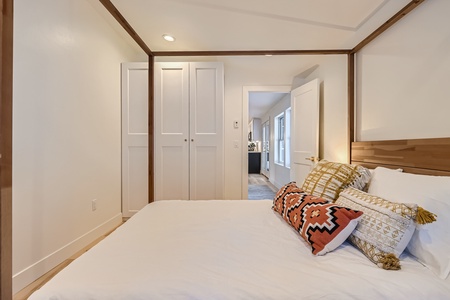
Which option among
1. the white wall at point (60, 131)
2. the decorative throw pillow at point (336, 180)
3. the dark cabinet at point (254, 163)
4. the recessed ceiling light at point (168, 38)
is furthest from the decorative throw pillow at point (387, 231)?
the dark cabinet at point (254, 163)

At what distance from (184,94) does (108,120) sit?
1.01m

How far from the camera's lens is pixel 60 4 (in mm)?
1846

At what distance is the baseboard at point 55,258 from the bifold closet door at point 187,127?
2.53 ft

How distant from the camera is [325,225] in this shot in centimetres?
101

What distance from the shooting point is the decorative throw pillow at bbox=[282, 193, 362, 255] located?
98 cm

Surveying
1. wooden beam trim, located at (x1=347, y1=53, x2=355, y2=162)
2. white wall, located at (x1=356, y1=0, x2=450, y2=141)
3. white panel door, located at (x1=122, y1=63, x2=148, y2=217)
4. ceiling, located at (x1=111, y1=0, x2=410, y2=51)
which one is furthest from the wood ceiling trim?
wooden beam trim, located at (x1=347, y1=53, x2=355, y2=162)

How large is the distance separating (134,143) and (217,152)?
1.14 metres

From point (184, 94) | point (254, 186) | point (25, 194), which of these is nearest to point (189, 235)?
point (25, 194)

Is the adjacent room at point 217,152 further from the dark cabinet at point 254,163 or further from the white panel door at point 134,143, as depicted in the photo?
the dark cabinet at point 254,163

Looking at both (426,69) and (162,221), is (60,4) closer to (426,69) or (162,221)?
(162,221)

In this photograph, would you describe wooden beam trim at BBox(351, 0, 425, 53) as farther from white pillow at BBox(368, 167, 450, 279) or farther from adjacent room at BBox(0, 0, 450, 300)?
white pillow at BBox(368, 167, 450, 279)

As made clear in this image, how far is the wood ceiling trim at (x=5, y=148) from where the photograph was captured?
0.89 metres

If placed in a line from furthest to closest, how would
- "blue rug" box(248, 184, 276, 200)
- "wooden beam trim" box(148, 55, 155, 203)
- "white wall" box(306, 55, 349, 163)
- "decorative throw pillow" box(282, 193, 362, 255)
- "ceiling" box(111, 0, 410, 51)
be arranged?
"blue rug" box(248, 184, 276, 200) < "white wall" box(306, 55, 349, 163) < "wooden beam trim" box(148, 55, 155, 203) < "ceiling" box(111, 0, 410, 51) < "decorative throw pillow" box(282, 193, 362, 255)

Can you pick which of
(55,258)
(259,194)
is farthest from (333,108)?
(55,258)
